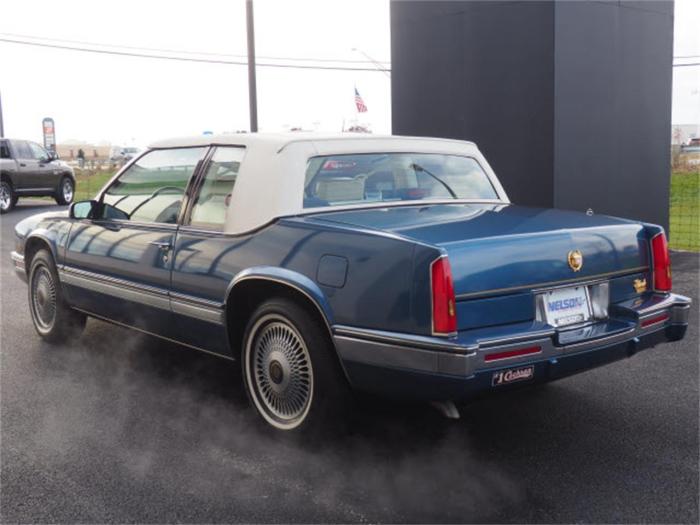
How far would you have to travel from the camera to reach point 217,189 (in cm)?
465

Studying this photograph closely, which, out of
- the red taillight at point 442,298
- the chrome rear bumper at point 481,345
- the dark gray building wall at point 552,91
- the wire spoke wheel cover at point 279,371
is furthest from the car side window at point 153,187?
the dark gray building wall at point 552,91

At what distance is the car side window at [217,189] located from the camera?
4.54 m

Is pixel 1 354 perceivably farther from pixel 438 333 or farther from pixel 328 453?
pixel 438 333

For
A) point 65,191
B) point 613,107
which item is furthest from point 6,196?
point 613,107

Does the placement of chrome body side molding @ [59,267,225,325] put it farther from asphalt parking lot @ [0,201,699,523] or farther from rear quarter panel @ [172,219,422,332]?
asphalt parking lot @ [0,201,699,523]

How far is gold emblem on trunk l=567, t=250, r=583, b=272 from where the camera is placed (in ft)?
12.6

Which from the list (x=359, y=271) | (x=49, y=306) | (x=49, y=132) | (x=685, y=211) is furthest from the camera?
(x=49, y=132)

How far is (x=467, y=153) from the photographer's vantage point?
531 cm

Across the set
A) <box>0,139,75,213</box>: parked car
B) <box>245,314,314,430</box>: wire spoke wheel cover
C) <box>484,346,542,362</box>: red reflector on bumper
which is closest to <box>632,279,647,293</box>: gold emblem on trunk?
<box>484,346,542,362</box>: red reflector on bumper

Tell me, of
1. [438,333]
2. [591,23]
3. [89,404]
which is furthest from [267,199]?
[591,23]

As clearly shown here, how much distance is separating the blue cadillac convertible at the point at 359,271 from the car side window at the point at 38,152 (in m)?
16.0

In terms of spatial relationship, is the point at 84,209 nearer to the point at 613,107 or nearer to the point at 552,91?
the point at 552,91

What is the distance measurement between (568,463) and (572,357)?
52cm

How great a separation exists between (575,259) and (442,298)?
2.78 feet
